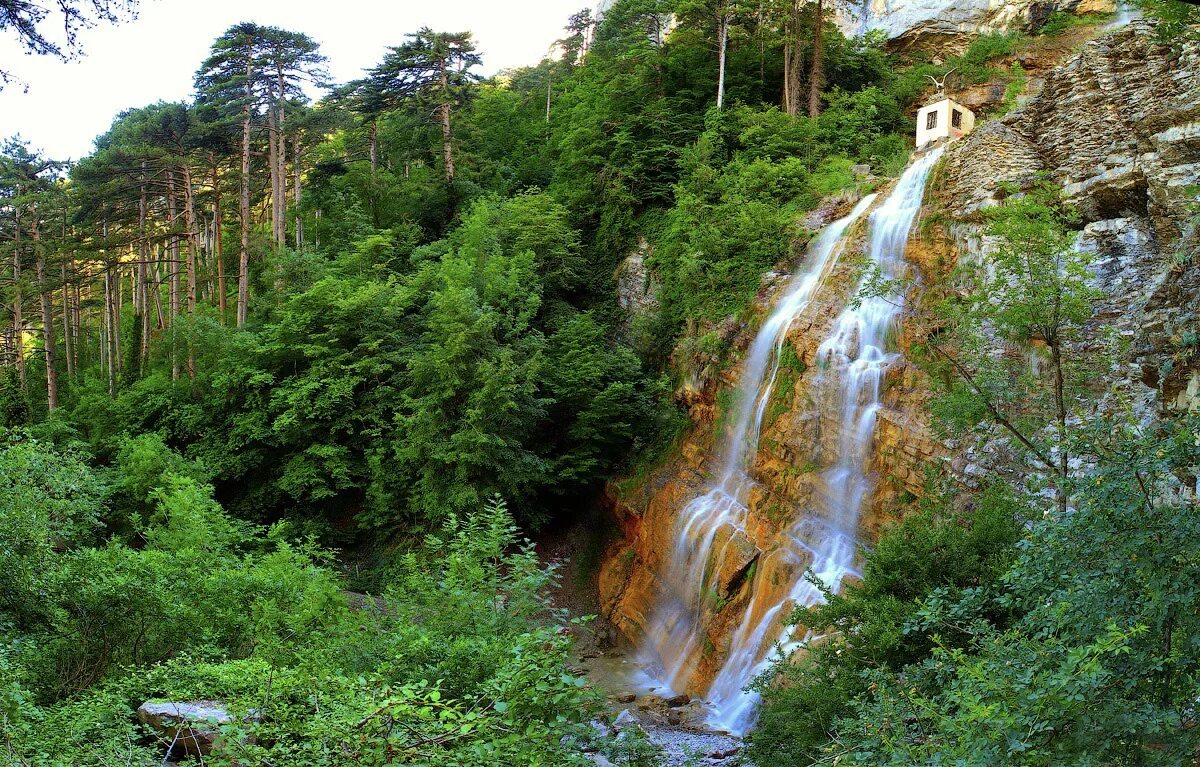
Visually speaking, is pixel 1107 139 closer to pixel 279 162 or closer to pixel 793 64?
pixel 793 64

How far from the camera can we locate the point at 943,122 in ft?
70.6

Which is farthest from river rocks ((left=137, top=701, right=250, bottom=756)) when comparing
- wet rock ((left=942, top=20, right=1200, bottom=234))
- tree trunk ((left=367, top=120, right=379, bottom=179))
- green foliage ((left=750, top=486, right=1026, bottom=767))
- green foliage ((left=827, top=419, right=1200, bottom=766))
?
tree trunk ((left=367, top=120, right=379, bottom=179))

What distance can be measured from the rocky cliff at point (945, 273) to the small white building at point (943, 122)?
4.02 meters

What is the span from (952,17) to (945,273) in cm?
1846

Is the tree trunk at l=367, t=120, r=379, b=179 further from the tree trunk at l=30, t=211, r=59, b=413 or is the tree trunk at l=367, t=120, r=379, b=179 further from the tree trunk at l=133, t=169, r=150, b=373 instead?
the tree trunk at l=30, t=211, r=59, b=413

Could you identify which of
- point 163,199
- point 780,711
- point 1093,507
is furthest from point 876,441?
point 163,199

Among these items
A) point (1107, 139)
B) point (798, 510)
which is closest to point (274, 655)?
point (798, 510)

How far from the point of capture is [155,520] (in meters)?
20.1

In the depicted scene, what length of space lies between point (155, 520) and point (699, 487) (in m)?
13.8

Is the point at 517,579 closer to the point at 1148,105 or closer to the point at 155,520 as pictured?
the point at 1148,105

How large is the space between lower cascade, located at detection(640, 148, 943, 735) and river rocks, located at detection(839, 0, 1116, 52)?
13.1 metres

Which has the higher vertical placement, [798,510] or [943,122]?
[943,122]

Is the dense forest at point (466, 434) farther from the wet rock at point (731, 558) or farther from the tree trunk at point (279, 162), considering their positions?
the wet rock at point (731, 558)

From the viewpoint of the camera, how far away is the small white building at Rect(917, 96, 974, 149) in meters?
21.5
